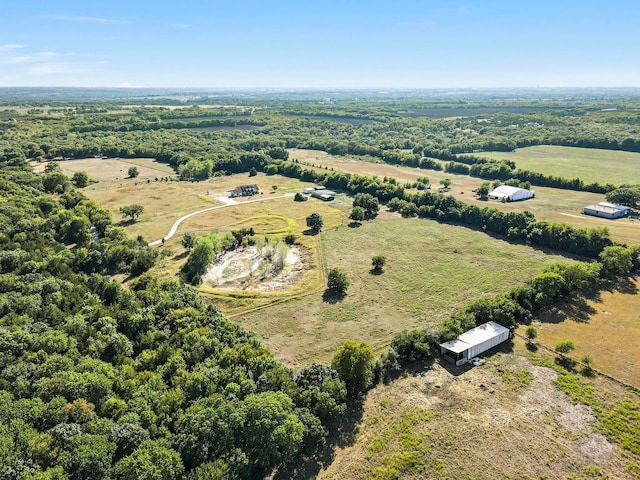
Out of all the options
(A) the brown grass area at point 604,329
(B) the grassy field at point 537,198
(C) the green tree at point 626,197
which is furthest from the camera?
(C) the green tree at point 626,197

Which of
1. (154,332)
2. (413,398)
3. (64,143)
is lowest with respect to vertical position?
(413,398)

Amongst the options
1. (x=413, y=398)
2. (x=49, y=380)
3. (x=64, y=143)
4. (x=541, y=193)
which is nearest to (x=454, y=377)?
(x=413, y=398)

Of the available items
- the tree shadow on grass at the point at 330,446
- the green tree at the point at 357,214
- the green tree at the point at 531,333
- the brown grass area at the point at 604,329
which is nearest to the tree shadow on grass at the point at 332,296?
the tree shadow on grass at the point at 330,446

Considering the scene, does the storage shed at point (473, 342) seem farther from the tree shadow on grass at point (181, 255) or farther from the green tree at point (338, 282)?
the tree shadow on grass at point (181, 255)

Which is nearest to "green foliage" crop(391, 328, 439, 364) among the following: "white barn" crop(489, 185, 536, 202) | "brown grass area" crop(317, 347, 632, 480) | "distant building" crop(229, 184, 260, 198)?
"brown grass area" crop(317, 347, 632, 480)

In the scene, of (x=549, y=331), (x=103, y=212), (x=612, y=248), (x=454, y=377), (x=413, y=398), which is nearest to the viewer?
(x=413, y=398)

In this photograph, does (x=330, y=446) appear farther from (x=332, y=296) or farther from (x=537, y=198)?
(x=537, y=198)

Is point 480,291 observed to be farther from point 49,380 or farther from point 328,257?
point 49,380
